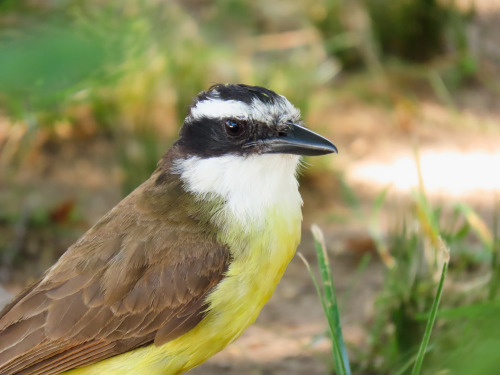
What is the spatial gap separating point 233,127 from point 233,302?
691mm

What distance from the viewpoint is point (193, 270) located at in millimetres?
2883

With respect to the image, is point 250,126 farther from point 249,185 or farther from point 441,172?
point 441,172

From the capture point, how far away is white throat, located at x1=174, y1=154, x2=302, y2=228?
2889 millimetres

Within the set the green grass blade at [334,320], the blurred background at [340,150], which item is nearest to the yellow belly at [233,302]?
the green grass blade at [334,320]

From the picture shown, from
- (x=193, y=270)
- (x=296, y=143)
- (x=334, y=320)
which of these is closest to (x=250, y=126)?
(x=296, y=143)

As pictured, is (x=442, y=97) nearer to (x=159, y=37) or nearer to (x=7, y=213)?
(x=159, y=37)

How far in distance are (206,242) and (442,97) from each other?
5.44 metres

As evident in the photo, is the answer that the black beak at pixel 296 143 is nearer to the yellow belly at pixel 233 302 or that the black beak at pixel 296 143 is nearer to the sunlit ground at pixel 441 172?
the yellow belly at pixel 233 302

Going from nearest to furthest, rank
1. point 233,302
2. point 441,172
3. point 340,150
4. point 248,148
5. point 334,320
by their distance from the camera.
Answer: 1. point 334,320
2. point 233,302
3. point 248,148
4. point 441,172
5. point 340,150

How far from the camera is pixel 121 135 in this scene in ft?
20.7

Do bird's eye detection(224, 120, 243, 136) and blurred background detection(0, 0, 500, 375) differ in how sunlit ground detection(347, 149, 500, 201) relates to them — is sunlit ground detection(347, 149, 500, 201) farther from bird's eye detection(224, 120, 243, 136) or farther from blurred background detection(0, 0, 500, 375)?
bird's eye detection(224, 120, 243, 136)

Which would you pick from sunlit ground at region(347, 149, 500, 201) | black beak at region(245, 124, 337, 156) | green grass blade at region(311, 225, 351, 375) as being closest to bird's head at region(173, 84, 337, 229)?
black beak at region(245, 124, 337, 156)

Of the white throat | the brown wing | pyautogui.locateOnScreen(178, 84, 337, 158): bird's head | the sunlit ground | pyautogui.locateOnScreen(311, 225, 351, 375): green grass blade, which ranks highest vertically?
pyautogui.locateOnScreen(178, 84, 337, 158): bird's head

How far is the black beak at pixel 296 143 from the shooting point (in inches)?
112
